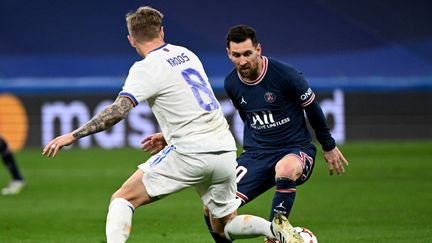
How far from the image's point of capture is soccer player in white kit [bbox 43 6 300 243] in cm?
704

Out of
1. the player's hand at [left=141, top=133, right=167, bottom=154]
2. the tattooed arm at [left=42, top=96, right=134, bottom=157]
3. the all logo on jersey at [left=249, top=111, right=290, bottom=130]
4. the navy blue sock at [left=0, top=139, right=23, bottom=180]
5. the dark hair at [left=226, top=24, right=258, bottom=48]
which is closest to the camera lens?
the tattooed arm at [left=42, top=96, right=134, bottom=157]

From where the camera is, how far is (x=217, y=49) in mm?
25500

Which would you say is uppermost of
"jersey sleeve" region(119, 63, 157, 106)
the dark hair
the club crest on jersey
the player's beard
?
"jersey sleeve" region(119, 63, 157, 106)

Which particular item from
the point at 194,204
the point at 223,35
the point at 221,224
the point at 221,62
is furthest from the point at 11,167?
the point at 223,35

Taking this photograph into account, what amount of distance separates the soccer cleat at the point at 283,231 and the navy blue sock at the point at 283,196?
2.23 ft

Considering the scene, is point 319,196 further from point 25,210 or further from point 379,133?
point 379,133

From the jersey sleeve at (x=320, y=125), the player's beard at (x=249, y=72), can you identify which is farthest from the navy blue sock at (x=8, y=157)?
the jersey sleeve at (x=320, y=125)

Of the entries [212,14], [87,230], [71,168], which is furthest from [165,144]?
[212,14]

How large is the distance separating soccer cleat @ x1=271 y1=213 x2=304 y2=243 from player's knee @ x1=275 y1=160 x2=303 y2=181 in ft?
2.74

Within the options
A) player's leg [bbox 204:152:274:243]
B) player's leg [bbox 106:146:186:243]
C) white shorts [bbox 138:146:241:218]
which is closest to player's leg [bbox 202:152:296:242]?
white shorts [bbox 138:146:241:218]

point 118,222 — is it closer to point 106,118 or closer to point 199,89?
point 106,118

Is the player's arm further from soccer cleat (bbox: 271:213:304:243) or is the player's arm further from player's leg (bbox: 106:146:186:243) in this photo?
player's leg (bbox: 106:146:186:243)

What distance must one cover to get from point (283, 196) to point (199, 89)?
1.55 m

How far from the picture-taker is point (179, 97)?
7148mm
